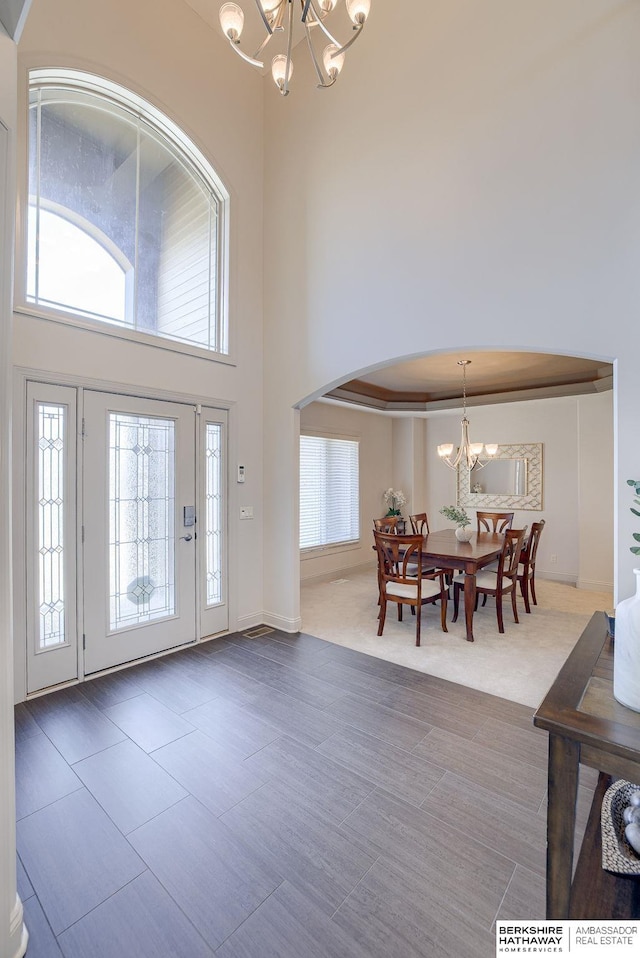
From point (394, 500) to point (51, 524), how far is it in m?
5.90

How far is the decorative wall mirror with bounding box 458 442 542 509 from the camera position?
22.3 feet

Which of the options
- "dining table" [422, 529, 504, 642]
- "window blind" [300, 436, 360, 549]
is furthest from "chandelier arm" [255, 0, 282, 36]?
"window blind" [300, 436, 360, 549]

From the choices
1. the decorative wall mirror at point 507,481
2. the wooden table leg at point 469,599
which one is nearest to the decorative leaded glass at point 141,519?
the wooden table leg at point 469,599

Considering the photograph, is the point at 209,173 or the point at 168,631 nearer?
the point at 168,631

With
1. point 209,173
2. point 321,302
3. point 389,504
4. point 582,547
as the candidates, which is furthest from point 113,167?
point 582,547

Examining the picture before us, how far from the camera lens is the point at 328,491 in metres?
6.85

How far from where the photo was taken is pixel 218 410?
13.3 feet

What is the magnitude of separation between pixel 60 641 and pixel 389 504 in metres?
5.89

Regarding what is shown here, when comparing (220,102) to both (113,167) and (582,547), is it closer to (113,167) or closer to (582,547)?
(113,167)

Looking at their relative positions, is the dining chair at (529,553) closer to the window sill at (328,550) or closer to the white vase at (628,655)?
the window sill at (328,550)

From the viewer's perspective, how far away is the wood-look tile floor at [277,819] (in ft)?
4.68

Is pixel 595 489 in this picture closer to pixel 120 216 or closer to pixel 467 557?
pixel 467 557

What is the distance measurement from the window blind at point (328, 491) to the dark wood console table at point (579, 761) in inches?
199

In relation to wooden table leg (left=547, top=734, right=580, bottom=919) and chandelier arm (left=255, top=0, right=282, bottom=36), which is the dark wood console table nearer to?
wooden table leg (left=547, top=734, right=580, bottom=919)
